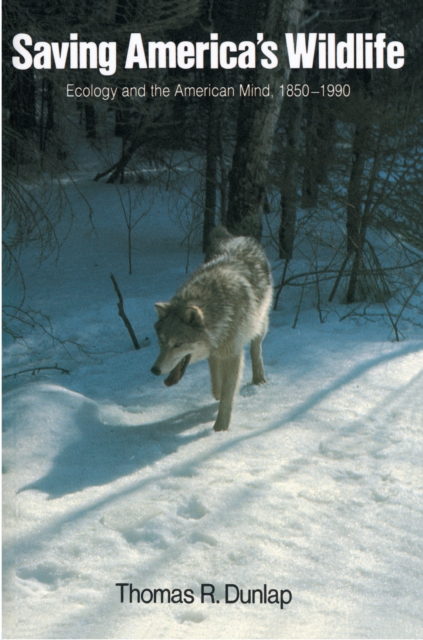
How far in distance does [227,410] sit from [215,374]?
648mm

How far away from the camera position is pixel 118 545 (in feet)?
10.3

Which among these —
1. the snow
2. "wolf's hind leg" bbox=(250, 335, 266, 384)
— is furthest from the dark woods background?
the snow

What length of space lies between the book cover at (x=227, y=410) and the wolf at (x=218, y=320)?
0.8 inches

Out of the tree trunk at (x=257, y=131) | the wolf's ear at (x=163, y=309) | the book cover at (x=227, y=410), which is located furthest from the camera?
the tree trunk at (x=257, y=131)

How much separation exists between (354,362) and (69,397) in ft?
10.4

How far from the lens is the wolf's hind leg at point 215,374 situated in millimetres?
5355

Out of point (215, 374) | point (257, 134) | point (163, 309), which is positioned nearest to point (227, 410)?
point (215, 374)

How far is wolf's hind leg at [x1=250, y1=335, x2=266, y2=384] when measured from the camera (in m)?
5.96

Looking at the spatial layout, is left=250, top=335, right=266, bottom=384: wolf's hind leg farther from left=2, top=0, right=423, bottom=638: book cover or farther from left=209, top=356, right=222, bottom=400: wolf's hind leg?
left=209, top=356, right=222, bottom=400: wolf's hind leg

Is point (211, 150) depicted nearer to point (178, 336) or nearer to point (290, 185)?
point (290, 185)

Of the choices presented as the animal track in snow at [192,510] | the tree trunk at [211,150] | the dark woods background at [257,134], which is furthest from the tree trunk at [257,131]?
the tree trunk at [211,150]

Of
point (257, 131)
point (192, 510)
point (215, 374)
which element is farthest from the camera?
point (257, 131)

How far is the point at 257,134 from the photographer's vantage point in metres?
7.05

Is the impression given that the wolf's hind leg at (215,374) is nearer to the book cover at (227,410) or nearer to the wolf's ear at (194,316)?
the book cover at (227,410)
